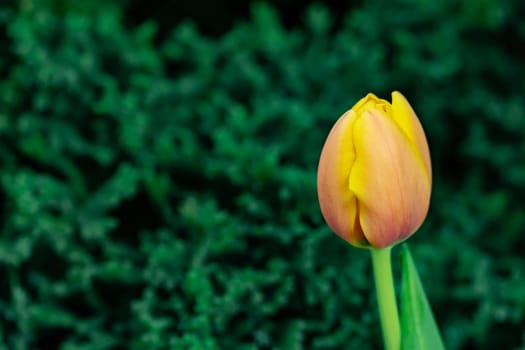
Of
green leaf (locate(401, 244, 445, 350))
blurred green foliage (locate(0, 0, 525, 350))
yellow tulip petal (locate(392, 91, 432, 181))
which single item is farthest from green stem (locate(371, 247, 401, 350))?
blurred green foliage (locate(0, 0, 525, 350))

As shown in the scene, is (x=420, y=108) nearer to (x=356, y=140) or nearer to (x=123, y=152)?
(x=123, y=152)

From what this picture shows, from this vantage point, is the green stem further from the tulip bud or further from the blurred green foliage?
the blurred green foliage

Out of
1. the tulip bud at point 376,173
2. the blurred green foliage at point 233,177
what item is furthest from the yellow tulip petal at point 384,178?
the blurred green foliage at point 233,177

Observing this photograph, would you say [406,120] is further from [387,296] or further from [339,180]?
→ [387,296]

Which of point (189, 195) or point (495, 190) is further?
point (495, 190)

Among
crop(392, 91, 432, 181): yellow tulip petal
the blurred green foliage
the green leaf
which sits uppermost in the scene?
the blurred green foliage

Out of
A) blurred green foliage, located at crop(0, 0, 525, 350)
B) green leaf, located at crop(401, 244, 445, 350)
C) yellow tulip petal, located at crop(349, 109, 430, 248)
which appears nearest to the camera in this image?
yellow tulip petal, located at crop(349, 109, 430, 248)

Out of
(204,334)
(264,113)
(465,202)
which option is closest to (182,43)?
(264,113)
